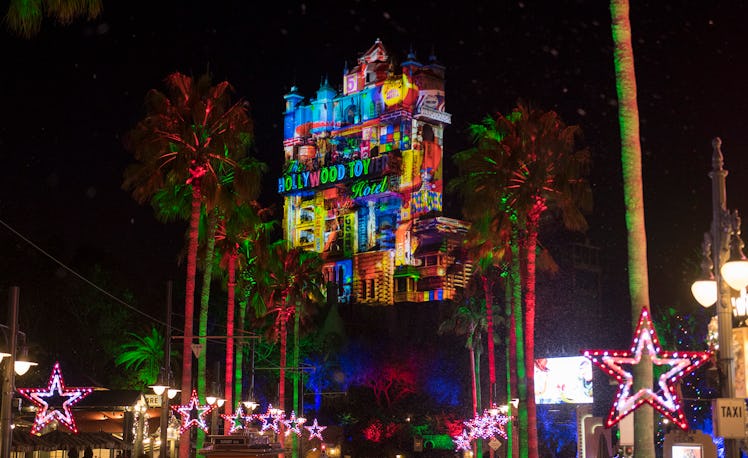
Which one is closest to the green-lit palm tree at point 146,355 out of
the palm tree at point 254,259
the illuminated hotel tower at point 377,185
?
the palm tree at point 254,259

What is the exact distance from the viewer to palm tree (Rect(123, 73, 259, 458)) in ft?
113

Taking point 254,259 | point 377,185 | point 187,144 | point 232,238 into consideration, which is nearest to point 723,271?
point 187,144

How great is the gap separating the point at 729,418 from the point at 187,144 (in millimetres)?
24166

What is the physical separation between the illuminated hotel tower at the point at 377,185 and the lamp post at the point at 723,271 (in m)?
122

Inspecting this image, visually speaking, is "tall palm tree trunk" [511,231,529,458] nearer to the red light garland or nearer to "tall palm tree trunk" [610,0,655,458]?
the red light garland

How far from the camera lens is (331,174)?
152500 millimetres

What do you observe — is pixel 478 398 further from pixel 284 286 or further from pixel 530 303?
pixel 530 303

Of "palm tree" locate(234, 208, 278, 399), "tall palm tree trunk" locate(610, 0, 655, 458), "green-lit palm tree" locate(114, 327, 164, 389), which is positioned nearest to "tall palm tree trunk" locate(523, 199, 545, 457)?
"palm tree" locate(234, 208, 278, 399)

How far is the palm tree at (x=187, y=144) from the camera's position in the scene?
34.3 metres

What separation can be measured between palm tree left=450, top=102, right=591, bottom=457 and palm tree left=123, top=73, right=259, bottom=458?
9.88 meters

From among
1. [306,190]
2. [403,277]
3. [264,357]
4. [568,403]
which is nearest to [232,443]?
[568,403]

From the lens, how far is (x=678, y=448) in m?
22.6

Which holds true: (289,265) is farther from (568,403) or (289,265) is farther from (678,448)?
(678,448)

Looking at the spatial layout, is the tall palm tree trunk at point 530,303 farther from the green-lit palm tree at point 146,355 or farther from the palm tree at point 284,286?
the green-lit palm tree at point 146,355
